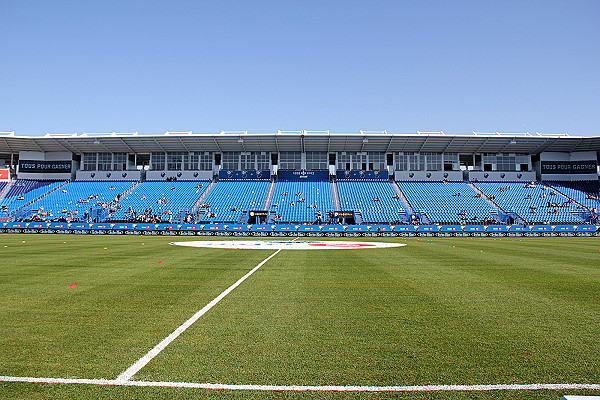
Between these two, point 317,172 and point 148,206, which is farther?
point 317,172

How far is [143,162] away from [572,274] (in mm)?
65924

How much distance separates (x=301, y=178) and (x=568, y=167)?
39443mm

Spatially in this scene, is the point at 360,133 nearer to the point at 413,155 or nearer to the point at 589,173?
the point at 413,155

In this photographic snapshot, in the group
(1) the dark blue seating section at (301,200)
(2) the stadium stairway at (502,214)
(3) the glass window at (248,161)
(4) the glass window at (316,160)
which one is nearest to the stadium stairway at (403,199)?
(1) the dark blue seating section at (301,200)

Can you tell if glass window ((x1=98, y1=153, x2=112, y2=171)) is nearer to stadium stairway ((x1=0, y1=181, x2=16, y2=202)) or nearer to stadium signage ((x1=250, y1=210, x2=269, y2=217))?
stadium stairway ((x1=0, y1=181, x2=16, y2=202))

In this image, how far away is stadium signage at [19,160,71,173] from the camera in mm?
62519

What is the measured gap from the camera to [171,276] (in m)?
10.2

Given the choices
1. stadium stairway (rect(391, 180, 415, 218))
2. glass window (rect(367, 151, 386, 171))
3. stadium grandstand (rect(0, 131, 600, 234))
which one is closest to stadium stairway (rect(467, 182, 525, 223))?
stadium grandstand (rect(0, 131, 600, 234))

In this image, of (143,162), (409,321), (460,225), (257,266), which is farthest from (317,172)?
(409,321)

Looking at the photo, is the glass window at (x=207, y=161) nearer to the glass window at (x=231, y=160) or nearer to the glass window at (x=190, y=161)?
the glass window at (x=190, y=161)

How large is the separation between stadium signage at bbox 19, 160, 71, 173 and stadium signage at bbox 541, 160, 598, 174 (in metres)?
72.4

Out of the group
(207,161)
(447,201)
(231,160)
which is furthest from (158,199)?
(447,201)

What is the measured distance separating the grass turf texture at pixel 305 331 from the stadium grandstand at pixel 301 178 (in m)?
39.3

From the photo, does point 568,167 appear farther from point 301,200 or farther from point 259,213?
point 259,213
